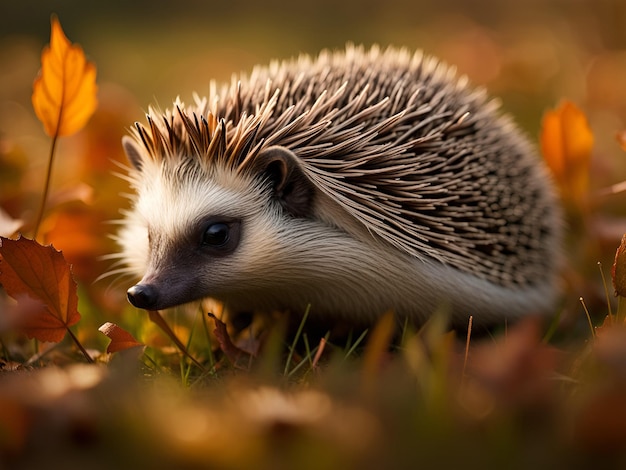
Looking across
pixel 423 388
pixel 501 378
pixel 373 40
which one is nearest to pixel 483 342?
pixel 423 388

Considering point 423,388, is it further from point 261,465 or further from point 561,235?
point 561,235

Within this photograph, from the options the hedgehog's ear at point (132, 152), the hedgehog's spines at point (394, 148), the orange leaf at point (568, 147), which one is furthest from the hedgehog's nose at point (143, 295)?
the orange leaf at point (568, 147)

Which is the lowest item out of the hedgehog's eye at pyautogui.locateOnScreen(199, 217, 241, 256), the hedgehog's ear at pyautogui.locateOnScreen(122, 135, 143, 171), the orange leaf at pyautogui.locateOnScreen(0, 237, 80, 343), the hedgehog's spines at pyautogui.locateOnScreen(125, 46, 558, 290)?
the orange leaf at pyautogui.locateOnScreen(0, 237, 80, 343)

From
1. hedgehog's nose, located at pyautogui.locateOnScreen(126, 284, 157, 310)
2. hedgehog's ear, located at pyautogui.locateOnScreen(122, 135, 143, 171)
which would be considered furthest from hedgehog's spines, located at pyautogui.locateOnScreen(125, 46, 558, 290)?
hedgehog's nose, located at pyautogui.locateOnScreen(126, 284, 157, 310)

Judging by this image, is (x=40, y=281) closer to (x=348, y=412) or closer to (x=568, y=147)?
(x=348, y=412)

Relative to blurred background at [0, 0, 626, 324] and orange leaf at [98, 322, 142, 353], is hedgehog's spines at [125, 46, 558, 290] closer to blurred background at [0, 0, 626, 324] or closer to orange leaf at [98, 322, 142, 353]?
blurred background at [0, 0, 626, 324]

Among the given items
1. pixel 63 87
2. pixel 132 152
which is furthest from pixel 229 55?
pixel 63 87
